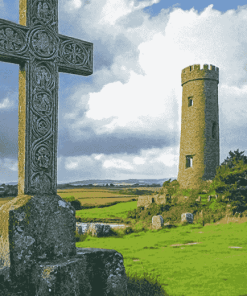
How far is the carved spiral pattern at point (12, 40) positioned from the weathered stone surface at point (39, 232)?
5.69ft

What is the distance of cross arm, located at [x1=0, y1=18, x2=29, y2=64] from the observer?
3.52 meters

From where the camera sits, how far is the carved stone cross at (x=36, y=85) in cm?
350

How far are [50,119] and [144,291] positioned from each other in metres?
2.57

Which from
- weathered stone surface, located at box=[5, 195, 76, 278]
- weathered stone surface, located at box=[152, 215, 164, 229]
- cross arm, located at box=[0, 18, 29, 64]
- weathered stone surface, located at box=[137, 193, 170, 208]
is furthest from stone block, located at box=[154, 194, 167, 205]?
cross arm, located at box=[0, 18, 29, 64]

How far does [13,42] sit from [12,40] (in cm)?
2

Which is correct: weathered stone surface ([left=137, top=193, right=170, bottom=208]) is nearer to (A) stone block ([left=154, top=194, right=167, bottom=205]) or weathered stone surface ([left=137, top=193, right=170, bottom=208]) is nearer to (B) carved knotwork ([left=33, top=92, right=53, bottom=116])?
(A) stone block ([left=154, top=194, right=167, bottom=205])

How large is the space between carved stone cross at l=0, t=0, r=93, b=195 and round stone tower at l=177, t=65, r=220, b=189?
1964 centimetres

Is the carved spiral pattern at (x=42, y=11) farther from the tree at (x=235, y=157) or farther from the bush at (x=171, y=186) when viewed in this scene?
the bush at (x=171, y=186)

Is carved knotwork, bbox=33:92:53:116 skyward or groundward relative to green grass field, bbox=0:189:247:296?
skyward

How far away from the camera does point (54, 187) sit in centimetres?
361

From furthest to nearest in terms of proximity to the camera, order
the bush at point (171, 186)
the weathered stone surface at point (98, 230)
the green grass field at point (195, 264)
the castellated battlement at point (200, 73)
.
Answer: the castellated battlement at point (200, 73) < the bush at point (171, 186) < the weathered stone surface at point (98, 230) < the green grass field at point (195, 264)

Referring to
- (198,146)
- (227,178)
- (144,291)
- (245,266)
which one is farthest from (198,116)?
(144,291)

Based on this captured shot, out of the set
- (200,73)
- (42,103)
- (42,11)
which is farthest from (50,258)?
(200,73)

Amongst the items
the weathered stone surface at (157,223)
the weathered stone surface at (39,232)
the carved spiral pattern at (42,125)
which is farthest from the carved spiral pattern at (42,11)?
the weathered stone surface at (157,223)
